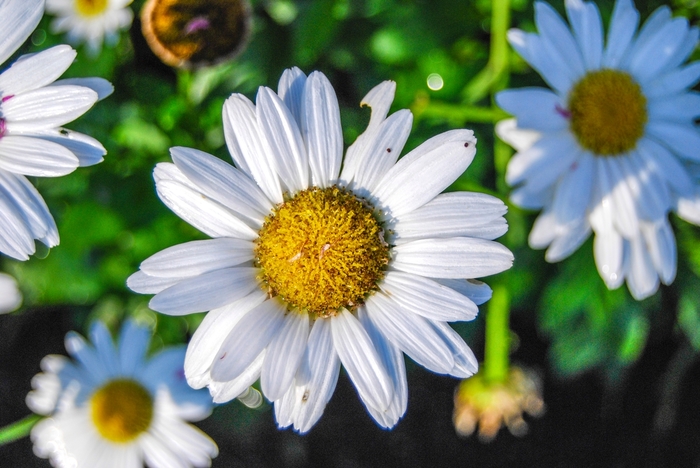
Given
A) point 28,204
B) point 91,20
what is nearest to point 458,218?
point 28,204

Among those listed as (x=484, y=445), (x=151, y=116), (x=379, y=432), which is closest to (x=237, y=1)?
(x=151, y=116)

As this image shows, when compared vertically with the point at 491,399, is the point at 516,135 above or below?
above

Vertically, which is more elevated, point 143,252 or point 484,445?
point 143,252

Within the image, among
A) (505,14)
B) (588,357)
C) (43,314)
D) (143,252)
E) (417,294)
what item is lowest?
(43,314)

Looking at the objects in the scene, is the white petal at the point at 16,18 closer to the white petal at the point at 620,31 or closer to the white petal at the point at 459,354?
the white petal at the point at 459,354

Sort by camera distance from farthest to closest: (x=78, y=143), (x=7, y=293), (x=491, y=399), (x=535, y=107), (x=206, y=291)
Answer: (x=491, y=399), (x=7, y=293), (x=535, y=107), (x=78, y=143), (x=206, y=291)

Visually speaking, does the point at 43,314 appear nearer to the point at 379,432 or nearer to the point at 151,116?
the point at 151,116

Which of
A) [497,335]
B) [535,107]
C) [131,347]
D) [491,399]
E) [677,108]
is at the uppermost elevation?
[677,108]

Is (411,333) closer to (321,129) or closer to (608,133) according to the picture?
(321,129)
